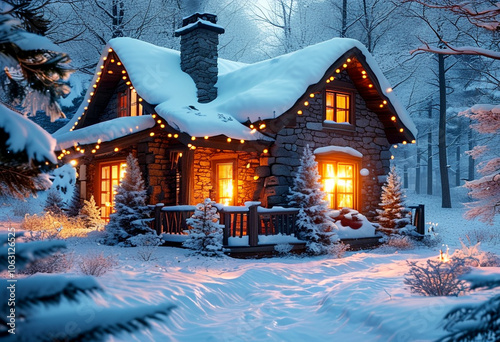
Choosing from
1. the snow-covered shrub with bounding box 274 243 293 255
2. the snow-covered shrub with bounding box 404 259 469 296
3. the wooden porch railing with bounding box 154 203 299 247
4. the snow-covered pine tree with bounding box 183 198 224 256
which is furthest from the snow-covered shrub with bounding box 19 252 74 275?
the snow-covered shrub with bounding box 274 243 293 255

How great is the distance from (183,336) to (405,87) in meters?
26.2

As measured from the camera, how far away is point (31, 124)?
1.98 metres

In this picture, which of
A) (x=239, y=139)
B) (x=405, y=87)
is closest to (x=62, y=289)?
(x=239, y=139)

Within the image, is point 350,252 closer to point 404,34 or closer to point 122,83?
point 122,83

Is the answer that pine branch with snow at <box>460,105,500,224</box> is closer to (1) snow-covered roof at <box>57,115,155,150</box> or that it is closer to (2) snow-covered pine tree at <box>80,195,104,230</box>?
(1) snow-covered roof at <box>57,115,155,150</box>

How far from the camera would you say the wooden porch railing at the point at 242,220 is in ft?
32.9

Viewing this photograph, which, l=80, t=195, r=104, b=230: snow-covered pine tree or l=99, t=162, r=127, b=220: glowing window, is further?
l=99, t=162, r=127, b=220: glowing window

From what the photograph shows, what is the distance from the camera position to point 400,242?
1215 cm

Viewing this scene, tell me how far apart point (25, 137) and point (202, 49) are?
12.9 meters

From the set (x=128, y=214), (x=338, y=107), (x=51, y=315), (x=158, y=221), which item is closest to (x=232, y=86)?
(x=338, y=107)

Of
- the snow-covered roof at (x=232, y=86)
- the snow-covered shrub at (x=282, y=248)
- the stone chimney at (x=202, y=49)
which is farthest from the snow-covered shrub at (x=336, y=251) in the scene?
the stone chimney at (x=202, y=49)

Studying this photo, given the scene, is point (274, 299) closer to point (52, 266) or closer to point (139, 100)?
point (52, 266)

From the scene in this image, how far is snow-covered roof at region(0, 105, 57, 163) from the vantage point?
1.79 metres

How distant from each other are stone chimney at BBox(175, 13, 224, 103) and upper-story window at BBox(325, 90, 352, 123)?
381cm
